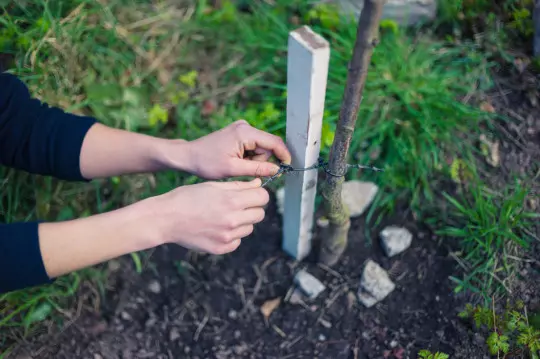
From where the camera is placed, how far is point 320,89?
1.20 metres

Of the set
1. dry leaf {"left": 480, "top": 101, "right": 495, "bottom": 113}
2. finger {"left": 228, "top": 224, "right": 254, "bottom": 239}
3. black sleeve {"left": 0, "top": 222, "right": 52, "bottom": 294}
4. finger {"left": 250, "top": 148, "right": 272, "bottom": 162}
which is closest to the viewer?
black sleeve {"left": 0, "top": 222, "right": 52, "bottom": 294}

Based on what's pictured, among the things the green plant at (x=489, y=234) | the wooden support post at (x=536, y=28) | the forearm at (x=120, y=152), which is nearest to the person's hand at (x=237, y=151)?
the forearm at (x=120, y=152)

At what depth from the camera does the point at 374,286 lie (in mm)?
1761

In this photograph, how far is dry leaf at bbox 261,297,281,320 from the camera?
71.3 inches

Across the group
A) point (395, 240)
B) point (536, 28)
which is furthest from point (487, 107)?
point (395, 240)

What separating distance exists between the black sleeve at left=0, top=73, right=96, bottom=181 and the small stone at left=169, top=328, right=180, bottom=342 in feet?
2.19

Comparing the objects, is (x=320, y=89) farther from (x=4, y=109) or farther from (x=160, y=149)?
(x=4, y=109)

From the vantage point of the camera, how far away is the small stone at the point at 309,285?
179 centimetres

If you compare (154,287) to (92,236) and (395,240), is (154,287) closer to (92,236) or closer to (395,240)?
(92,236)

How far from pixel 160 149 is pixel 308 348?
0.86m

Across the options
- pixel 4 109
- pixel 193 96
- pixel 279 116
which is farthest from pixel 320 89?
pixel 193 96

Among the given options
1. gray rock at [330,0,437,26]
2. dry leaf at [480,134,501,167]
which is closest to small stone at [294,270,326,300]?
dry leaf at [480,134,501,167]

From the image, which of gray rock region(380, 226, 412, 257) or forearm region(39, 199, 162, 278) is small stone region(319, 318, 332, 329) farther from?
forearm region(39, 199, 162, 278)

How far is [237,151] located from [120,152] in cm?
43
